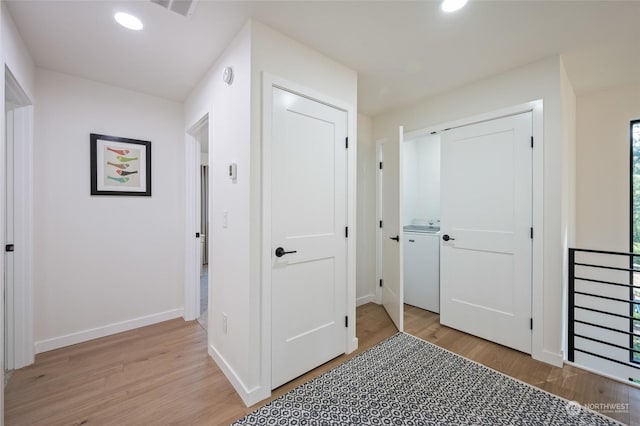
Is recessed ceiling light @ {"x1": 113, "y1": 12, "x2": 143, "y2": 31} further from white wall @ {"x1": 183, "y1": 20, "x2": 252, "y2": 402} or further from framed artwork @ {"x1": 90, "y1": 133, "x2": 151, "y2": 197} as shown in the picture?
framed artwork @ {"x1": 90, "y1": 133, "x2": 151, "y2": 197}

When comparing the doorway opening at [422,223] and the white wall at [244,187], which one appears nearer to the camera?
the white wall at [244,187]

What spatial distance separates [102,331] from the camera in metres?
2.64

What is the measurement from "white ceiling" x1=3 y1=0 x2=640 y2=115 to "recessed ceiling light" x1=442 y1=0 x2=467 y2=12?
1.8 inches

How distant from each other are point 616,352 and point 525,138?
2382 mm

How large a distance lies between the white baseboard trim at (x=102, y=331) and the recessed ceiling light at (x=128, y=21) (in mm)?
2664

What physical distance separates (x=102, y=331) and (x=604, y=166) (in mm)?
5320

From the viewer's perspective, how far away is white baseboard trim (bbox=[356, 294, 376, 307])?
3.46m

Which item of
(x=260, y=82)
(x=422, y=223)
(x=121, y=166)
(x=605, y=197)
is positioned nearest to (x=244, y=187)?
(x=260, y=82)

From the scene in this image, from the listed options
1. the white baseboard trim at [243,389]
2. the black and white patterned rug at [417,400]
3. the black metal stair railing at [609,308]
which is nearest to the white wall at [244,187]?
the white baseboard trim at [243,389]

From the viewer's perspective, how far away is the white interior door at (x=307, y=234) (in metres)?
1.89

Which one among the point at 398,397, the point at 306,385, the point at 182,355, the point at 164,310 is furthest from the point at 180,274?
the point at 398,397

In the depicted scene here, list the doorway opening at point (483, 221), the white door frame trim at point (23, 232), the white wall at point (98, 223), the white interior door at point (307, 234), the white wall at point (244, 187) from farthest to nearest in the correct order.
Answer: the white wall at point (98, 223) → the doorway opening at point (483, 221) → the white door frame trim at point (23, 232) → the white interior door at point (307, 234) → the white wall at point (244, 187)

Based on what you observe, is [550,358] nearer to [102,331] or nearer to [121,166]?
[102,331]

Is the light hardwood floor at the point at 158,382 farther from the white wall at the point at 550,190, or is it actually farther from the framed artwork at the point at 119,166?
the framed artwork at the point at 119,166
